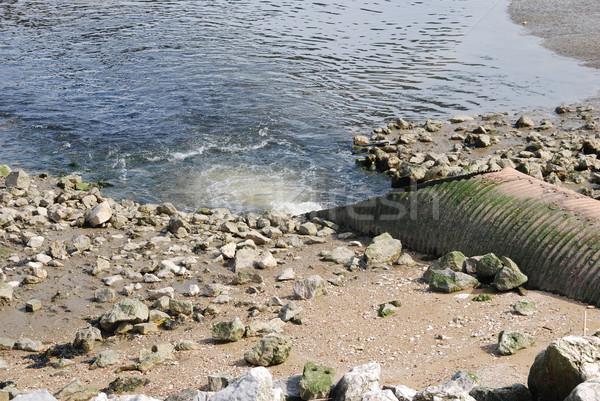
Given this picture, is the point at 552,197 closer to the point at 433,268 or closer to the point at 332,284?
the point at 433,268

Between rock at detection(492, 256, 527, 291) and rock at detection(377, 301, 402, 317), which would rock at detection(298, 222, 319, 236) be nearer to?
rock at detection(377, 301, 402, 317)

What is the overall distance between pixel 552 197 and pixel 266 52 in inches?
666

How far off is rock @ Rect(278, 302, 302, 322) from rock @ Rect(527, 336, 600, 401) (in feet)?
10.5

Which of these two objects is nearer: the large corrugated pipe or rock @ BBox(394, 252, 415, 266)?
the large corrugated pipe

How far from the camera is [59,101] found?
60.4 feet

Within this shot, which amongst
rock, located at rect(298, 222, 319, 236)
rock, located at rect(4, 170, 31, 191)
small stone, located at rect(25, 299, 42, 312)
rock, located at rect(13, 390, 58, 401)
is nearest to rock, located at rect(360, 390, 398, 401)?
rock, located at rect(13, 390, 58, 401)

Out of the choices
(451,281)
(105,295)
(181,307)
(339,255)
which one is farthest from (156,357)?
(339,255)

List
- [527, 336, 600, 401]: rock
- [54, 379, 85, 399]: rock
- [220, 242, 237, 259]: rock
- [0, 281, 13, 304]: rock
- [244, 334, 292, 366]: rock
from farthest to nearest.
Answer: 1. [220, 242, 237, 259]: rock
2. [0, 281, 13, 304]: rock
3. [244, 334, 292, 366]: rock
4. [54, 379, 85, 399]: rock
5. [527, 336, 600, 401]: rock

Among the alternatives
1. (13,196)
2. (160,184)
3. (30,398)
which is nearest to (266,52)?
(160,184)

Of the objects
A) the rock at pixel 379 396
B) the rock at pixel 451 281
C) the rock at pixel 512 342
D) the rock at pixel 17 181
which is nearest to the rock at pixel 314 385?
the rock at pixel 379 396

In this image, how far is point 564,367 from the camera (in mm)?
4457

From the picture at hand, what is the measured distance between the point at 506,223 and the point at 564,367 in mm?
4390

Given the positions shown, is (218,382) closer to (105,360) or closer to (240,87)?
(105,360)

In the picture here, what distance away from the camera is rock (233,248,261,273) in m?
9.26
